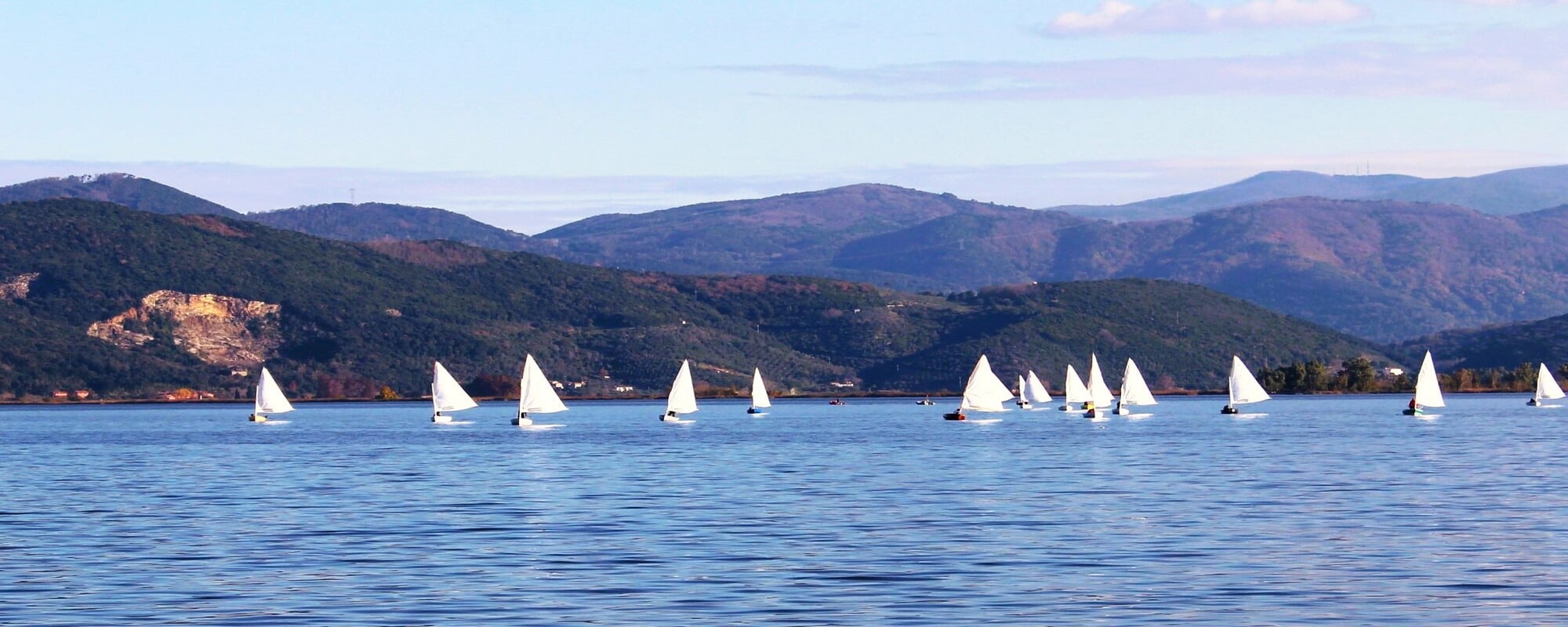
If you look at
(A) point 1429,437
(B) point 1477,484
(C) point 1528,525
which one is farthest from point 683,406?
(C) point 1528,525

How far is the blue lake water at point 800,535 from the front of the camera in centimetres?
2962

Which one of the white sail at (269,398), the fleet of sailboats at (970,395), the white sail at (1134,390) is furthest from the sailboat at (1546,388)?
the white sail at (269,398)

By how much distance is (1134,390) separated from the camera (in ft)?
470

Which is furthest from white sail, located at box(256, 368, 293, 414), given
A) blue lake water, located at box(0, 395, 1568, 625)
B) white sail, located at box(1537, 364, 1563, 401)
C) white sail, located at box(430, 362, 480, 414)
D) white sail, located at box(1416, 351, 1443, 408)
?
white sail, located at box(1537, 364, 1563, 401)

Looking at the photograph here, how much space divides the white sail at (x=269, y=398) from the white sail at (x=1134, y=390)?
184 feet

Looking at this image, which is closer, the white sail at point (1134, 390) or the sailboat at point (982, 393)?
the sailboat at point (982, 393)

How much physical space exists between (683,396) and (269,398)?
31.3 metres

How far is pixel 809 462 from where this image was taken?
71.4m

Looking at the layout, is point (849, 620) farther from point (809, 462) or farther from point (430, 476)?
point (809, 462)

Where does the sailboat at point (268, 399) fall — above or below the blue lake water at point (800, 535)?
above

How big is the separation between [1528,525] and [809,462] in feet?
109

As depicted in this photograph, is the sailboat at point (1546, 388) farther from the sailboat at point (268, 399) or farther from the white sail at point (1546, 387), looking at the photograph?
the sailboat at point (268, 399)

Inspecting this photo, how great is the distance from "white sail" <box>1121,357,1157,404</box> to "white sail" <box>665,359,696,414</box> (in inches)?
1138

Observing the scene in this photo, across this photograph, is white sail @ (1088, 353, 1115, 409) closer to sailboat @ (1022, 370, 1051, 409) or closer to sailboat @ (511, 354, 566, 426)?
sailboat @ (1022, 370, 1051, 409)
